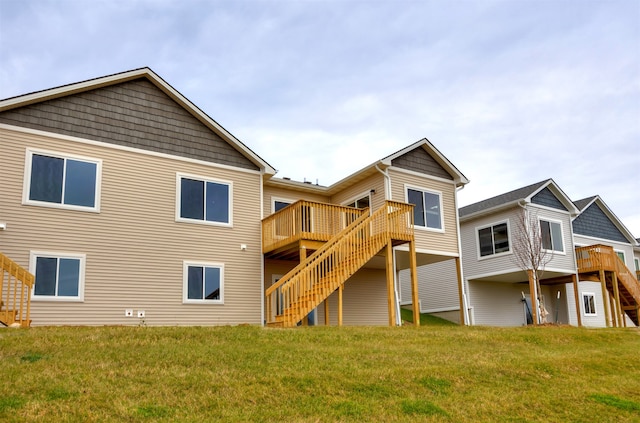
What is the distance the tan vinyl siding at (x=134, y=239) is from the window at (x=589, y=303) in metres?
20.3

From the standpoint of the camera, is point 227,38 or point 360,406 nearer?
point 360,406

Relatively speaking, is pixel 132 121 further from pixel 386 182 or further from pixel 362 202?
pixel 362 202

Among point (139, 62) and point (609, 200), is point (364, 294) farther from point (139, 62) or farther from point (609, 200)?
point (609, 200)

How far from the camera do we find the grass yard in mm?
8141

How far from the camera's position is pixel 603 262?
1077 inches

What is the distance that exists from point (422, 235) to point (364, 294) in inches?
130

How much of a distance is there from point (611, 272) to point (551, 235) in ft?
11.9

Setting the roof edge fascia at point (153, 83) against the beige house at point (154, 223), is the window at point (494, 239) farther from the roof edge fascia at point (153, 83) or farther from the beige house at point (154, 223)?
the roof edge fascia at point (153, 83)

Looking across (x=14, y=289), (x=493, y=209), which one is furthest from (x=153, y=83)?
(x=493, y=209)

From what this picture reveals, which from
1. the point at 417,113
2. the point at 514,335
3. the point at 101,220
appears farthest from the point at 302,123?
the point at 514,335

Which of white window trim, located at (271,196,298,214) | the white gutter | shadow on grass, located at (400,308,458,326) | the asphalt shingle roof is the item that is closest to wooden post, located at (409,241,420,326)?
the white gutter

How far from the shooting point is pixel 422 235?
71.2ft

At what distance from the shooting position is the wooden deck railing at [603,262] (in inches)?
1079

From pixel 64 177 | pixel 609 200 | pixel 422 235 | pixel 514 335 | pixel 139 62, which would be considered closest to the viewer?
pixel 514 335
